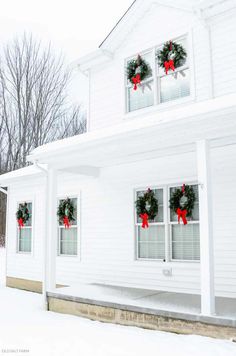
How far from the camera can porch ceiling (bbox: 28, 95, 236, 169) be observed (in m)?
5.41

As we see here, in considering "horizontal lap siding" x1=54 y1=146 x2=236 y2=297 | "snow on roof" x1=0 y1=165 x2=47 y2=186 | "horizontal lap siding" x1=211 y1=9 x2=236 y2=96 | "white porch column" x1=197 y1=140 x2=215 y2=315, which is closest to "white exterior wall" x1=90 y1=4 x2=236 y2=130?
"horizontal lap siding" x1=211 y1=9 x2=236 y2=96

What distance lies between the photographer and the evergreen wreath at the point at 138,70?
29.2 ft

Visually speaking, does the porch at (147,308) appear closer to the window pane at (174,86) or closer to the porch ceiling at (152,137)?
the porch ceiling at (152,137)

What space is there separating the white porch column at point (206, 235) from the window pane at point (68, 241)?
179 inches

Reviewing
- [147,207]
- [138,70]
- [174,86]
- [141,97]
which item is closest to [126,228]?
[147,207]

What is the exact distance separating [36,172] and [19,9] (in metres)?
79.3

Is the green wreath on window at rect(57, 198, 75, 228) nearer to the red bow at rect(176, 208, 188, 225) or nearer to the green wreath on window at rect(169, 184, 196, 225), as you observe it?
the green wreath on window at rect(169, 184, 196, 225)

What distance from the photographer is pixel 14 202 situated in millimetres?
11445

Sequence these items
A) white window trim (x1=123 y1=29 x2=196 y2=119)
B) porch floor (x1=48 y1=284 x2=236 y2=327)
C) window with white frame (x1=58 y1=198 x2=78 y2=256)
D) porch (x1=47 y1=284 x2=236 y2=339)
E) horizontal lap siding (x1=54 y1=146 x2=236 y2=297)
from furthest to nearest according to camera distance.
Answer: window with white frame (x1=58 y1=198 x2=78 y2=256), white window trim (x1=123 y1=29 x2=196 y2=119), horizontal lap siding (x1=54 y1=146 x2=236 y2=297), porch floor (x1=48 y1=284 x2=236 y2=327), porch (x1=47 y1=284 x2=236 y2=339)

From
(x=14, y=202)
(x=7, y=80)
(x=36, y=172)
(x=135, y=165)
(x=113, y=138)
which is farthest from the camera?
(x=7, y=80)

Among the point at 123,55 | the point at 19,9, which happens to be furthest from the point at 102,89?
the point at 19,9

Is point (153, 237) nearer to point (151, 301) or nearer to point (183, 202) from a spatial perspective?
point (183, 202)

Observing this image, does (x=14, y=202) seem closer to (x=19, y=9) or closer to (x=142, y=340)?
(x=142, y=340)

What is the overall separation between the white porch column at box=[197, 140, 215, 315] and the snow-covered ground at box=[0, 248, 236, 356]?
515 mm
